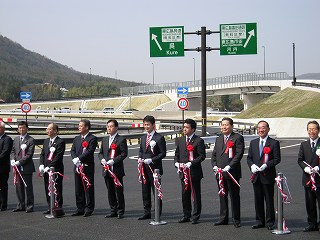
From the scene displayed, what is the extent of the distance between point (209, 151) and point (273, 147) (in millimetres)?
16707

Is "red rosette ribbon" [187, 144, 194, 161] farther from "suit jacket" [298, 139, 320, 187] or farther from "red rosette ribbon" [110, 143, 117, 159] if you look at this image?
"suit jacket" [298, 139, 320, 187]

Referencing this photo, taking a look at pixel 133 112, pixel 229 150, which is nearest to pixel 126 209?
pixel 229 150

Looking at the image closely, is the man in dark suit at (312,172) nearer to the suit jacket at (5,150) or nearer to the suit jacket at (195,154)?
the suit jacket at (195,154)

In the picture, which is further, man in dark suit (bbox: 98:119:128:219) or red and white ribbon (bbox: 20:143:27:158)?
red and white ribbon (bbox: 20:143:27:158)

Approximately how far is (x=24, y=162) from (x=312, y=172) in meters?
5.78

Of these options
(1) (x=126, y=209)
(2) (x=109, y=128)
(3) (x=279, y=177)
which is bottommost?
(1) (x=126, y=209)

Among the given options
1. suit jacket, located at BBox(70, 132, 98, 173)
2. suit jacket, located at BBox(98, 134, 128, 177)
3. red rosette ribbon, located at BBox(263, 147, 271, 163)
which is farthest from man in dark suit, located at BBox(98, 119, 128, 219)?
red rosette ribbon, located at BBox(263, 147, 271, 163)

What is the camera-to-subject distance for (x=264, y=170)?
8.88 metres

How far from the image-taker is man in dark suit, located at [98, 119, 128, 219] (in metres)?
10.0

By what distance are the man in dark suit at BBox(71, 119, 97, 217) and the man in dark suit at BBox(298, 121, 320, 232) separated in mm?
4081

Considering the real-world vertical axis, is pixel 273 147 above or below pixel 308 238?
above

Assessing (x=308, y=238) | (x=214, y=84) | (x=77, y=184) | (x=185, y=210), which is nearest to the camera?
(x=308, y=238)

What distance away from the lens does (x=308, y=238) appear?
8242mm

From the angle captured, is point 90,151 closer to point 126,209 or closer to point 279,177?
point 126,209
